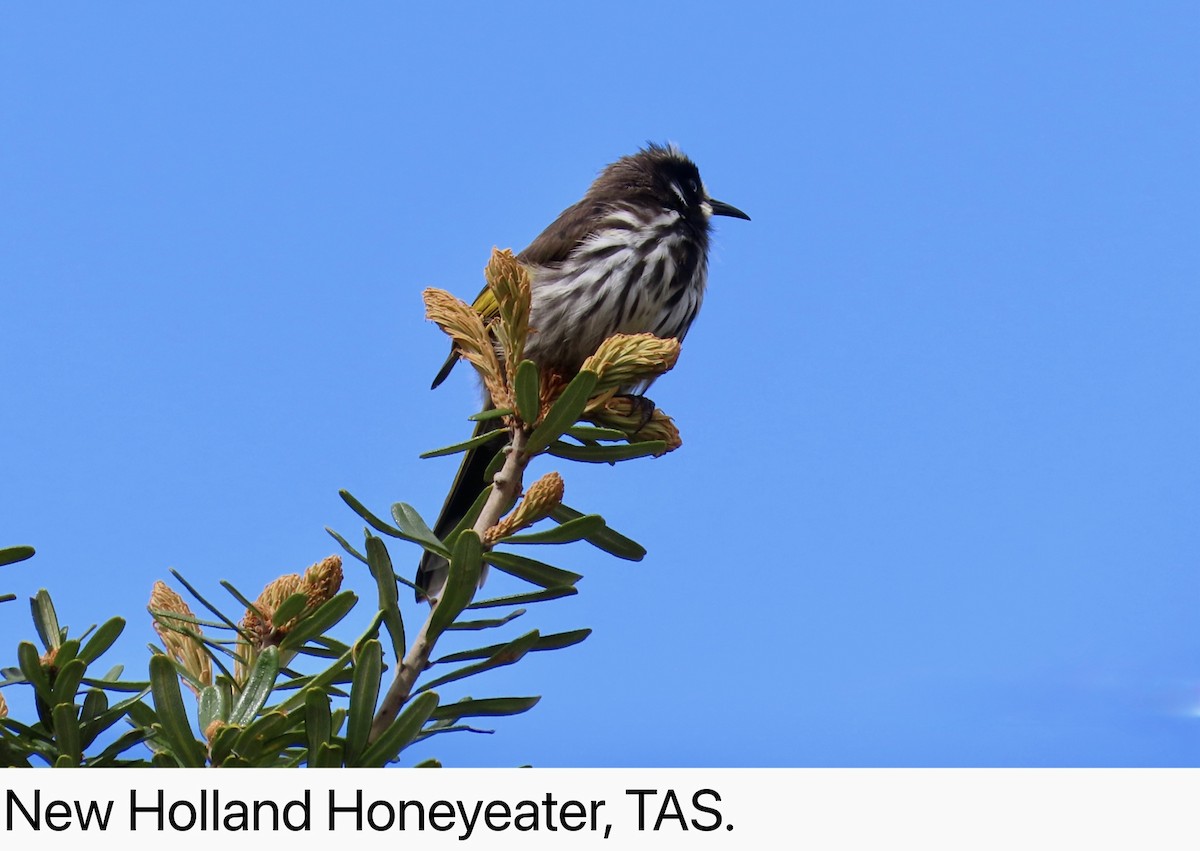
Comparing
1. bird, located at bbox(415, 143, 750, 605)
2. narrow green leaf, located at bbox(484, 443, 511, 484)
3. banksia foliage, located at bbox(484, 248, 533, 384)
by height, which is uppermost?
bird, located at bbox(415, 143, 750, 605)

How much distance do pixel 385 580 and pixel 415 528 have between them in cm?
11

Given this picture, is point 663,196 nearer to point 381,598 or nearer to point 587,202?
point 587,202

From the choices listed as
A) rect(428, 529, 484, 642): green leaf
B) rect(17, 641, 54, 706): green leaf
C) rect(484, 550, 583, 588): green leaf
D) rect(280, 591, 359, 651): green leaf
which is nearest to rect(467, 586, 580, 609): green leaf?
rect(484, 550, 583, 588): green leaf

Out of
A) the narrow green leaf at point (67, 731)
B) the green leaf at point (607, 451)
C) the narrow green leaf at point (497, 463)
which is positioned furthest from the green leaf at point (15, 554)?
the green leaf at point (607, 451)

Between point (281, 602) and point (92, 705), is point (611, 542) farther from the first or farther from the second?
point (92, 705)

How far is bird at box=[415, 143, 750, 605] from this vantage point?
400cm

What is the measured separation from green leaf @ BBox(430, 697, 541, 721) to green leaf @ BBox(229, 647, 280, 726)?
252 millimetres

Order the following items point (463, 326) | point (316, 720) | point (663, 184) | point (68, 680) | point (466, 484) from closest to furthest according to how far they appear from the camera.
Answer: point (316, 720) < point (68, 680) < point (463, 326) < point (466, 484) < point (663, 184)

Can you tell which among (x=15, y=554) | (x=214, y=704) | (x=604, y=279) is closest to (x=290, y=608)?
(x=214, y=704)

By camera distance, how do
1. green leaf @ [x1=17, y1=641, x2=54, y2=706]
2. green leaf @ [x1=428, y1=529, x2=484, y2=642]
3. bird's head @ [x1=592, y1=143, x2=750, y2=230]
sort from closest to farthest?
green leaf @ [x1=17, y1=641, x2=54, y2=706] < green leaf @ [x1=428, y1=529, x2=484, y2=642] < bird's head @ [x1=592, y1=143, x2=750, y2=230]

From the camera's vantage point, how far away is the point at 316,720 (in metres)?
1.51

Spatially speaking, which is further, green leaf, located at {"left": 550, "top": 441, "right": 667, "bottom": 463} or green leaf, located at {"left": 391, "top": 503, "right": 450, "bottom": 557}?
green leaf, located at {"left": 550, "top": 441, "right": 667, "bottom": 463}

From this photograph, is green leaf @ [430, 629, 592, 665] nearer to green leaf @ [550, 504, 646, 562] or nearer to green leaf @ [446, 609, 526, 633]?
green leaf @ [446, 609, 526, 633]

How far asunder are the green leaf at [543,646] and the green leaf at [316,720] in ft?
0.82
